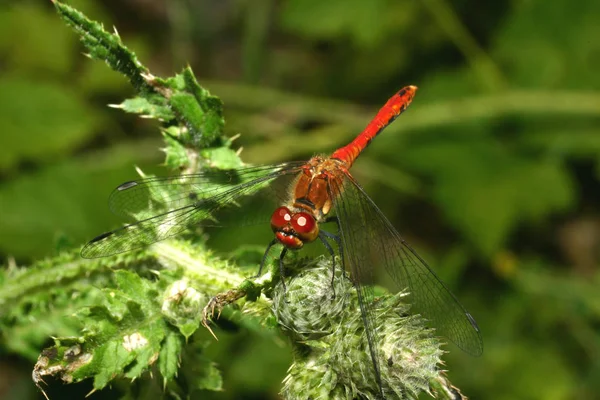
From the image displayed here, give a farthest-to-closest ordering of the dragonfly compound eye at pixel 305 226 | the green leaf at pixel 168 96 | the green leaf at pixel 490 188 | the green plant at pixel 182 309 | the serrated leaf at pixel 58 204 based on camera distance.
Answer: the green leaf at pixel 490 188 → the serrated leaf at pixel 58 204 → the green leaf at pixel 168 96 → the dragonfly compound eye at pixel 305 226 → the green plant at pixel 182 309

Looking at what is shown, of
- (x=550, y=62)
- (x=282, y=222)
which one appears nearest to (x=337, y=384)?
(x=282, y=222)

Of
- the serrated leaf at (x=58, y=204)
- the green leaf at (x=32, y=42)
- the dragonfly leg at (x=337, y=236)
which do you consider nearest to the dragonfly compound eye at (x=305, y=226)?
the dragonfly leg at (x=337, y=236)

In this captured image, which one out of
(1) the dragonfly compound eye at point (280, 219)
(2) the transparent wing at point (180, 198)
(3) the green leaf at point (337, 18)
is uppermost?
(3) the green leaf at point (337, 18)

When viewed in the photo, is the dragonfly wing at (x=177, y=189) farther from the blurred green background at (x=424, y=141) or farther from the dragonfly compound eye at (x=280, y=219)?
the blurred green background at (x=424, y=141)

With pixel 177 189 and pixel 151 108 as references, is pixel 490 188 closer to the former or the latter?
pixel 177 189

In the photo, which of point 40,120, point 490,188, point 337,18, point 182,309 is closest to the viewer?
point 182,309

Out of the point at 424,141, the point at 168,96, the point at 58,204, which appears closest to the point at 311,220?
the point at 168,96

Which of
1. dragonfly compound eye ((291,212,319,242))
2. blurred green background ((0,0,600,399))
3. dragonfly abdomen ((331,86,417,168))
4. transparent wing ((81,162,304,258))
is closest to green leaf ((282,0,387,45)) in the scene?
blurred green background ((0,0,600,399))
